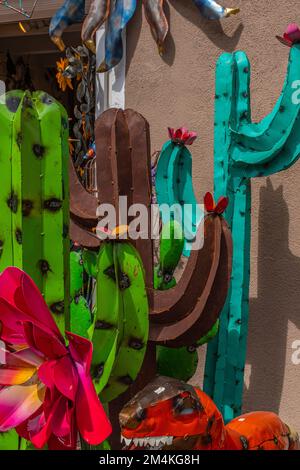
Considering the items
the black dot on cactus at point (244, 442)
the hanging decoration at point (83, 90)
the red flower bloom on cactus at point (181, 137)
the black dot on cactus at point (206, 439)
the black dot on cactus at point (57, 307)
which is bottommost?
the black dot on cactus at point (244, 442)

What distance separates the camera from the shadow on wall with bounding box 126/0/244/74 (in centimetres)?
294

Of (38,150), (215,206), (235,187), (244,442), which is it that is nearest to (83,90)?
(235,187)

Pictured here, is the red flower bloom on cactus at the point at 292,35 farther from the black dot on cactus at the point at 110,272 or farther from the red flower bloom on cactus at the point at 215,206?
the black dot on cactus at the point at 110,272

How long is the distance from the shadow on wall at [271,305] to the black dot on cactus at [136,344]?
1358 millimetres

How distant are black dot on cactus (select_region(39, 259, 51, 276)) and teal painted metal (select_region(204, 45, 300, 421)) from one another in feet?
3.34

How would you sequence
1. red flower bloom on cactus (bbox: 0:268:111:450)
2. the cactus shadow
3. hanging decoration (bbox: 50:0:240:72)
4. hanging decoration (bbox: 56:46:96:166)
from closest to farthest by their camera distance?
red flower bloom on cactus (bbox: 0:268:111:450) < the cactus shadow < hanging decoration (bbox: 50:0:240:72) < hanging decoration (bbox: 56:46:96:166)

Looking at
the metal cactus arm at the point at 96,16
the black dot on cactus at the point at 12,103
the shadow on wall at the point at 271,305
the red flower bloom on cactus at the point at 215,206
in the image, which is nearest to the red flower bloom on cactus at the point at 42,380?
the black dot on cactus at the point at 12,103

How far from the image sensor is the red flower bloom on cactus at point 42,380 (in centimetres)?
134

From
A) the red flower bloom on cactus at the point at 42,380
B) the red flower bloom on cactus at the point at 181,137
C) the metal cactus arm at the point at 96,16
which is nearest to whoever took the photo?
the red flower bloom on cactus at the point at 42,380

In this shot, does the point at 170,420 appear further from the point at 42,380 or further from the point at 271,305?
the point at 271,305

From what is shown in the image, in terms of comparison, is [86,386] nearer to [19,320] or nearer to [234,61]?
[19,320]

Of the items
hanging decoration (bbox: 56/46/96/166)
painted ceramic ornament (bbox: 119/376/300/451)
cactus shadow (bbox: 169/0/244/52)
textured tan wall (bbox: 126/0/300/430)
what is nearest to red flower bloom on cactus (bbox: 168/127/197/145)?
textured tan wall (bbox: 126/0/300/430)

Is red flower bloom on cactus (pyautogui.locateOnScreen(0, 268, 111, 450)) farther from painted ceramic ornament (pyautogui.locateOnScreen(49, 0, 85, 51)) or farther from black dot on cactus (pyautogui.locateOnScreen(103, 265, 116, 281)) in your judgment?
painted ceramic ornament (pyautogui.locateOnScreen(49, 0, 85, 51))

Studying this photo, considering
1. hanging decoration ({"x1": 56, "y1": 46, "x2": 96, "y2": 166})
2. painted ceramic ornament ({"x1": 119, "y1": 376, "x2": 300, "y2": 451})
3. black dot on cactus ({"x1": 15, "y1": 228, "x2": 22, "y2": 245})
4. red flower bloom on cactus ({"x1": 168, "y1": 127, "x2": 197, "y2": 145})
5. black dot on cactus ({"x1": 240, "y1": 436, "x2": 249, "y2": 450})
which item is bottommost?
black dot on cactus ({"x1": 240, "y1": 436, "x2": 249, "y2": 450})
